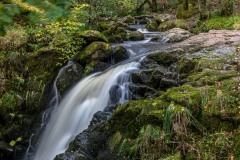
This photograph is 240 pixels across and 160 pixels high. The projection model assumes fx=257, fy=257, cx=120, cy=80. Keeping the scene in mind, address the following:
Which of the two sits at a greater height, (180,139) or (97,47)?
(97,47)

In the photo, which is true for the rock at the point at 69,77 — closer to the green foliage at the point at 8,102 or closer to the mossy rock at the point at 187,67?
the green foliage at the point at 8,102

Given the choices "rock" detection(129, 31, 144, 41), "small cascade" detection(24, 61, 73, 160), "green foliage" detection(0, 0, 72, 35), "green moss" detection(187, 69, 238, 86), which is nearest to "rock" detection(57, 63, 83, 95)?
"small cascade" detection(24, 61, 73, 160)

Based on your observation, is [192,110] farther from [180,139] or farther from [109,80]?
[109,80]

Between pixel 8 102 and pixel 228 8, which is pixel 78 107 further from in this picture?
pixel 228 8

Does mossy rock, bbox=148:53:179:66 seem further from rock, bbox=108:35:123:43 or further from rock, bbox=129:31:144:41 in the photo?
rock, bbox=129:31:144:41

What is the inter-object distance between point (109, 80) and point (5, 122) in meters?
3.19

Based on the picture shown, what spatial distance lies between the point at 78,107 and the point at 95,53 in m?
2.15

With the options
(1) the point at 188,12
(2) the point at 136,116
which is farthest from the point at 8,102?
(1) the point at 188,12

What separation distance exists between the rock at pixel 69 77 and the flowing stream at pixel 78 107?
7.9 inches

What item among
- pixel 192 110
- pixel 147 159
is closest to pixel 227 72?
pixel 192 110

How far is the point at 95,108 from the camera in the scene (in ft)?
22.2

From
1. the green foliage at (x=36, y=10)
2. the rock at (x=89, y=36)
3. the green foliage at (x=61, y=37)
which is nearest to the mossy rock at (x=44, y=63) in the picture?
the green foliage at (x=61, y=37)

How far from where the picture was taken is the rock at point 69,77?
7836 millimetres

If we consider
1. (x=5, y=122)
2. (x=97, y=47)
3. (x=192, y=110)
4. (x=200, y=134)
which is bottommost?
(x=5, y=122)
